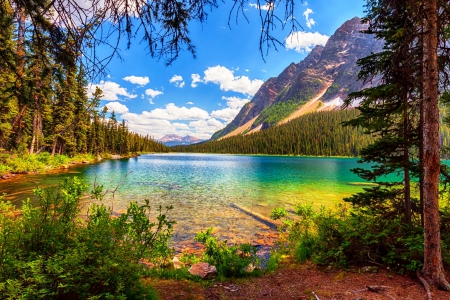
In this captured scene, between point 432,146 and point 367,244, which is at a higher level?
point 432,146

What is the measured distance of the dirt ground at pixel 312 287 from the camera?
191 inches

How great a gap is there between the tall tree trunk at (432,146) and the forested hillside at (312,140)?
13392 centimetres

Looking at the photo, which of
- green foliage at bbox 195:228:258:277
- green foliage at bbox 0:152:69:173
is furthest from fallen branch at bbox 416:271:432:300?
green foliage at bbox 0:152:69:173

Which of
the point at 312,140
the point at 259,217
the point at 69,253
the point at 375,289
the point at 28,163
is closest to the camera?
the point at 69,253

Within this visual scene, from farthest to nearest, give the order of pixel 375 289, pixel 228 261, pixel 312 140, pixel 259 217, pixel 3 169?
1. pixel 312 140
2. pixel 3 169
3. pixel 259 217
4. pixel 228 261
5. pixel 375 289

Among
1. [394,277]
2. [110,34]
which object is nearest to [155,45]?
[110,34]

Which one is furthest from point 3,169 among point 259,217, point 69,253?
point 69,253

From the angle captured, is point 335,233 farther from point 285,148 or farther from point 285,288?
point 285,148

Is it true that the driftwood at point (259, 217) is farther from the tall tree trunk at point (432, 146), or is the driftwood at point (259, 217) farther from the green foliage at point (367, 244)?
the tall tree trunk at point (432, 146)

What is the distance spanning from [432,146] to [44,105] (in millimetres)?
11535

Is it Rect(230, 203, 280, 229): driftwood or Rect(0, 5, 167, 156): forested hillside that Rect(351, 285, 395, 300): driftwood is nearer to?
Rect(0, 5, 167, 156): forested hillside

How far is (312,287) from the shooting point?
18.2ft

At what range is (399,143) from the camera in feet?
22.9

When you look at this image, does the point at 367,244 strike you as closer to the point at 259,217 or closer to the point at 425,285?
the point at 425,285
